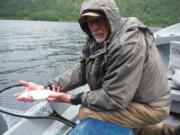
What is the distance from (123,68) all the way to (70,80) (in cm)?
105

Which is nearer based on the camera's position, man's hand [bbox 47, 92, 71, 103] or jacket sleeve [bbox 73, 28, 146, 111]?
jacket sleeve [bbox 73, 28, 146, 111]

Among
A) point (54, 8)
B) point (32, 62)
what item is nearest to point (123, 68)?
point (32, 62)

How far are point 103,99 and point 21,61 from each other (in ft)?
111

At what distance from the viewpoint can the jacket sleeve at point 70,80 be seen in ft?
12.9

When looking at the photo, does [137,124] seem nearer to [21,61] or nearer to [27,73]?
[27,73]

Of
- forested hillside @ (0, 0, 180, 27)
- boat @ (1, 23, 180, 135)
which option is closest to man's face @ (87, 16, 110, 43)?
boat @ (1, 23, 180, 135)

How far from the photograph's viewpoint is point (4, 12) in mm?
115188

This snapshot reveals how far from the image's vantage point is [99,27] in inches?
130

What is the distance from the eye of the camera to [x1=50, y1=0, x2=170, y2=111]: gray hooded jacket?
121 inches

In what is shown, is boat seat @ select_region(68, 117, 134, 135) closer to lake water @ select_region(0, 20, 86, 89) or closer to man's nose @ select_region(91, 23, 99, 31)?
man's nose @ select_region(91, 23, 99, 31)

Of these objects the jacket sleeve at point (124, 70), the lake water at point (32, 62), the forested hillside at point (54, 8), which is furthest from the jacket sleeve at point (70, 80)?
the forested hillside at point (54, 8)

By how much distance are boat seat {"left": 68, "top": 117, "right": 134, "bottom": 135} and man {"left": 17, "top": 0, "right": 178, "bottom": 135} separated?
0.05 metres

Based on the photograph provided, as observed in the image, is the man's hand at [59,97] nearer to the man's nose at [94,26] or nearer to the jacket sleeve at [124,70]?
the jacket sleeve at [124,70]

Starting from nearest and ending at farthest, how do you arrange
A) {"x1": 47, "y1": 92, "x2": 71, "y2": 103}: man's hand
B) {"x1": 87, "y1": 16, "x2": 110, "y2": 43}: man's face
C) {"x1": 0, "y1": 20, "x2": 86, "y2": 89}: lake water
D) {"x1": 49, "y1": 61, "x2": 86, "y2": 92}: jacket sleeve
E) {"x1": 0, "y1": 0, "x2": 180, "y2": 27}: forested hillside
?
{"x1": 87, "y1": 16, "x2": 110, "y2": 43}: man's face < {"x1": 47, "y1": 92, "x2": 71, "y2": 103}: man's hand < {"x1": 49, "y1": 61, "x2": 86, "y2": 92}: jacket sleeve < {"x1": 0, "y1": 20, "x2": 86, "y2": 89}: lake water < {"x1": 0, "y1": 0, "x2": 180, "y2": 27}: forested hillside
